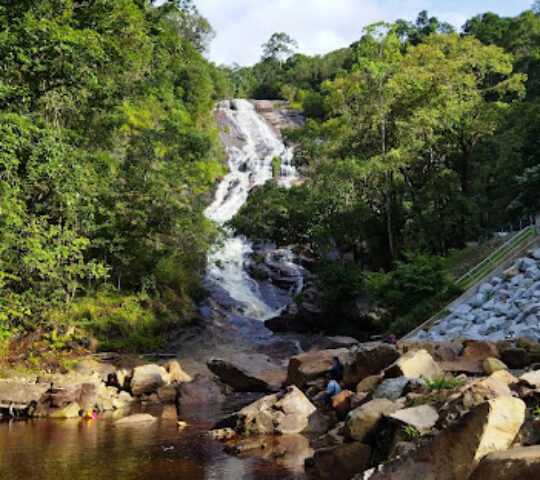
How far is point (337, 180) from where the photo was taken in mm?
25453

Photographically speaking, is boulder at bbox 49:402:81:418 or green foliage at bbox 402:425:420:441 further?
boulder at bbox 49:402:81:418

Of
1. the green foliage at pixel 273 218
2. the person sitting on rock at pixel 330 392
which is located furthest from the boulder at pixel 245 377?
the green foliage at pixel 273 218

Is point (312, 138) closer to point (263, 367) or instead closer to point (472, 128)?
point (472, 128)

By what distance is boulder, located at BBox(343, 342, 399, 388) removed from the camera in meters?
10.5

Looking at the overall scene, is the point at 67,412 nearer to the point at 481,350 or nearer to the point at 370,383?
the point at 370,383

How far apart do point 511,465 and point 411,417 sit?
232 cm

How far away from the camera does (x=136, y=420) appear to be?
11.8m

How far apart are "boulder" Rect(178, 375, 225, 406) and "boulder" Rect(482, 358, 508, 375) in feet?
24.3

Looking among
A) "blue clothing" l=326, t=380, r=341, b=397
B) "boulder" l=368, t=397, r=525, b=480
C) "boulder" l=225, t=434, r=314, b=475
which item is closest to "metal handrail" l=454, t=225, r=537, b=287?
"blue clothing" l=326, t=380, r=341, b=397

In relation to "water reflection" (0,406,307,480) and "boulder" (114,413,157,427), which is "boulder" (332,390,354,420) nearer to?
"water reflection" (0,406,307,480)

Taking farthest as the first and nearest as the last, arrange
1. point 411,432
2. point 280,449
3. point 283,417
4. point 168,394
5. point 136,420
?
point 168,394 → point 136,420 → point 283,417 → point 280,449 → point 411,432

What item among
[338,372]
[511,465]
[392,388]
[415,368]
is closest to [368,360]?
[338,372]

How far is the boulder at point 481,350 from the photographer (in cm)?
1050

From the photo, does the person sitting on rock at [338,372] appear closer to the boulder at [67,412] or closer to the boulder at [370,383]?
the boulder at [370,383]
